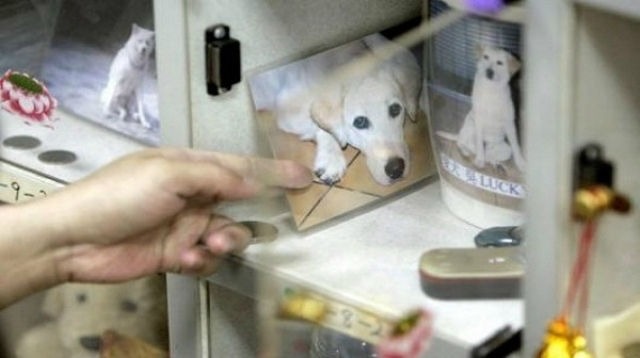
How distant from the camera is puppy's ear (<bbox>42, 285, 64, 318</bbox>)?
1.11 metres

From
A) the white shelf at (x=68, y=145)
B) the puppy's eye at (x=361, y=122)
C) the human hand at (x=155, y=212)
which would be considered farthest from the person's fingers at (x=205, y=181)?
the white shelf at (x=68, y=145)

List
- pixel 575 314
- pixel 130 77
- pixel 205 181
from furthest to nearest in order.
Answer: pixel 130 77 < pixel 205 181 < pixel 575 314

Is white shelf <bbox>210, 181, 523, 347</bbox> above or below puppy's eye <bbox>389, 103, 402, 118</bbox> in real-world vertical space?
below

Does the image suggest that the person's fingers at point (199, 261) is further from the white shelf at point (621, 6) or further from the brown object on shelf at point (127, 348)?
the white shelf at point (621, 6)

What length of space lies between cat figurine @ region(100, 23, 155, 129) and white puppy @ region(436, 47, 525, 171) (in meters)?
0.29

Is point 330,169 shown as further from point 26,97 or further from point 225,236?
point 26,97

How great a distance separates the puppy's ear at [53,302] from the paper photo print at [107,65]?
0.16 metres

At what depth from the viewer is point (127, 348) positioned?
1.05 meters

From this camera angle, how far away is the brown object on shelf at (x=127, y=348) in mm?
1046

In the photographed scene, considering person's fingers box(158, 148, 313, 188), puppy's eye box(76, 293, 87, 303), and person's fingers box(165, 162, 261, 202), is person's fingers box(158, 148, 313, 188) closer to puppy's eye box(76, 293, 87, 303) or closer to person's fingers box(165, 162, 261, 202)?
person's fingers box(165, 162, 261, 202)

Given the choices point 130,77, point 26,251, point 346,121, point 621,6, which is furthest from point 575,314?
point 130,77

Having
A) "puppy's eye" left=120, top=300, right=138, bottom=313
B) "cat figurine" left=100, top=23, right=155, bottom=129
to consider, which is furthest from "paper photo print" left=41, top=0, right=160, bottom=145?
"puppy's eye" left=120, top=300, right=138, bottom=313

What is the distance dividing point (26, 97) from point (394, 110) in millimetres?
343

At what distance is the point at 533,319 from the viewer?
701 mm
